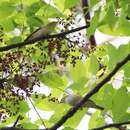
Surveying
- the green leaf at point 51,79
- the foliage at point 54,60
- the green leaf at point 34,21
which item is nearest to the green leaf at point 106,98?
the foliage at point 54,60

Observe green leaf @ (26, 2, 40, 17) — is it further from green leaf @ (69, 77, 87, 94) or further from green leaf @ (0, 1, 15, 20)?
green leaf @ (69, 77, 87, 94)

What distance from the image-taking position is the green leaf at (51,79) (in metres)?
2.08

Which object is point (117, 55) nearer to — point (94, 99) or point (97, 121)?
point (94, 99)

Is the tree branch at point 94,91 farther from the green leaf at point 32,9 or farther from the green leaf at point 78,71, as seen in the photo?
the green leaf at point 32,9

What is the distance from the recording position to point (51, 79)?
2.09m

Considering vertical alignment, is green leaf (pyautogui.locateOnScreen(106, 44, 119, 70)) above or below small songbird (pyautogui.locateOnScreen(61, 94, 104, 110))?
above

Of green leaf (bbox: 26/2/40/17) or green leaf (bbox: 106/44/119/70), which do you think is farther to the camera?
green leaf (bbox: 26/2/40/17)

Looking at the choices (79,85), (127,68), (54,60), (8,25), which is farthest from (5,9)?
(127,68)

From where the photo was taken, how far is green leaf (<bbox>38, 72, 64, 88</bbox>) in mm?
2078

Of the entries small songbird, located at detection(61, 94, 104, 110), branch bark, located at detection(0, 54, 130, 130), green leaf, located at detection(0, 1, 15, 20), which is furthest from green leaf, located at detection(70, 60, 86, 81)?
branch bark, located at detection(0, 54, 130, 130)

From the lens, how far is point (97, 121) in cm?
203

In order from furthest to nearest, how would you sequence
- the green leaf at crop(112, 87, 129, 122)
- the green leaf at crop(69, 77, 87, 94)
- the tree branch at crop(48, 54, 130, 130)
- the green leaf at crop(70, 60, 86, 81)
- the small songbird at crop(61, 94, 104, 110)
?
the green leaf at crop(70, 60, 86, 81)
the green leaf at crop(69, 77, 87, 94)
the small songbird at crop(61, 94, 104, 110)
the green leaf at crop(112, 87, 129, 122)
the tree branch at crop(48, 54, 130, 130)

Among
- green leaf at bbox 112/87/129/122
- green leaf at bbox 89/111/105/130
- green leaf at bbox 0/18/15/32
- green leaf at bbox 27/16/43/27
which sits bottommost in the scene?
green leaf at bbox 89/111/105/130

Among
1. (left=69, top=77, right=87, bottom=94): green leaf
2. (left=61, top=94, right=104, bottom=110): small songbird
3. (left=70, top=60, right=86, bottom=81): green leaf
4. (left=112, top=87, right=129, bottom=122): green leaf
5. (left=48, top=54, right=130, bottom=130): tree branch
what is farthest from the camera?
(left=70, top=60, right=86, bottom=81): green leaf
